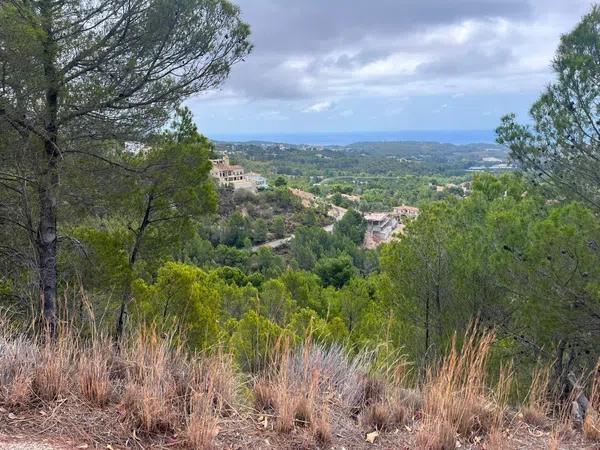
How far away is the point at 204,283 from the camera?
8.43m

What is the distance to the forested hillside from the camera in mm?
2695

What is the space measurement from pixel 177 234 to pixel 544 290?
5771 millimetres

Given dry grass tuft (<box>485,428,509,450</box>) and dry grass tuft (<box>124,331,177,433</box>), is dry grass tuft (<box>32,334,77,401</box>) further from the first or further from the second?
dry grass tuft (<box>485,428,509,450</box>)

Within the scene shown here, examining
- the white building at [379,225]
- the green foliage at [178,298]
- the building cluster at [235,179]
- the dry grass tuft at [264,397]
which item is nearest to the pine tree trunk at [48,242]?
the green foliage at [178,298]

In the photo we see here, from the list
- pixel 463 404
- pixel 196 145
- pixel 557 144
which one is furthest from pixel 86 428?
pixel 557 144

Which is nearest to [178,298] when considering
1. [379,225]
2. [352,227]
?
[352,227]

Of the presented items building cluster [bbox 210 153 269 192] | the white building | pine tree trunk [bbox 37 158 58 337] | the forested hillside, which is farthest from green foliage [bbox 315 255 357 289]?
building cluster [bbox 210 153 269 192]

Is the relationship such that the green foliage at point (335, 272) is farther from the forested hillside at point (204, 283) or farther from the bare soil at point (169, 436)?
the bare soil at point (169, 436)

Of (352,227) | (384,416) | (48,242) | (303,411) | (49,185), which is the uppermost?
(49,185)

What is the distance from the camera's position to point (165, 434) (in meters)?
2.49

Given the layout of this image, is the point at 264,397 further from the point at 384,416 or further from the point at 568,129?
the point at 568,129

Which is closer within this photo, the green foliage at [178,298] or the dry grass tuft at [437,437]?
the dry grass tuft at [437,437]

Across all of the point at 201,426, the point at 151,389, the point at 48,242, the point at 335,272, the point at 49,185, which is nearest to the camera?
the point at 201,426

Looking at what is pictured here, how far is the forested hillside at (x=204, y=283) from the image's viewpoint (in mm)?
2695
